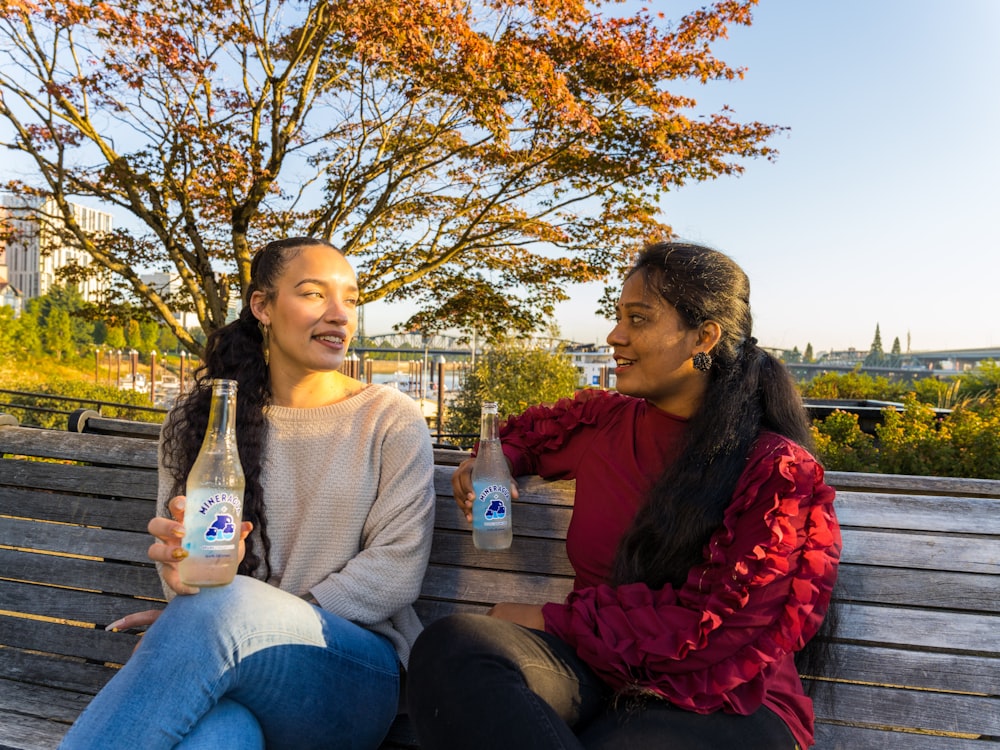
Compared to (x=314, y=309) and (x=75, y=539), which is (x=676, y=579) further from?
(x=75, y=539)

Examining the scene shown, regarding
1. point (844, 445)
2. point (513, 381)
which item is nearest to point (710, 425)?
point (844, 445)

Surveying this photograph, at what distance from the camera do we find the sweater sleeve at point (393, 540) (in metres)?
2.05

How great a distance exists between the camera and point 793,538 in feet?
5.63

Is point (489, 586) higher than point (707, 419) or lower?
lower

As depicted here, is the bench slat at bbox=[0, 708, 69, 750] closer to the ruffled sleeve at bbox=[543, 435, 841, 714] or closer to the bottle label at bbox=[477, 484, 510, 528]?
the bottle label at bbox=[477, 484, 510, 528]

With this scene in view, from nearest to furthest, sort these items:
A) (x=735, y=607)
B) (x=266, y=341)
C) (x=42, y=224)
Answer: (x=735, y=607) → (x=266, y=341) → (x=42, y=224)

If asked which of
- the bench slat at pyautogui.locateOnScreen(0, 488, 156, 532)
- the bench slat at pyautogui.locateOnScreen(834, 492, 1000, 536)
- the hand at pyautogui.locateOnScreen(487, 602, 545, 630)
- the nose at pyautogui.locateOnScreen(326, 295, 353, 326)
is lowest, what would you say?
the hand at pyautogui.locateOnScreen(487, 602, 545, 630)

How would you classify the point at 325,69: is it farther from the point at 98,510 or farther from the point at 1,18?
the point at 98,510

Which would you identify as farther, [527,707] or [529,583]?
[529,583]

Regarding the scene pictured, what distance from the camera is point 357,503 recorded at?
2.19 meters

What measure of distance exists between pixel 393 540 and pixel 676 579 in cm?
74

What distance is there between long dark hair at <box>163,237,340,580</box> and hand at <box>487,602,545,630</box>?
2.23ft

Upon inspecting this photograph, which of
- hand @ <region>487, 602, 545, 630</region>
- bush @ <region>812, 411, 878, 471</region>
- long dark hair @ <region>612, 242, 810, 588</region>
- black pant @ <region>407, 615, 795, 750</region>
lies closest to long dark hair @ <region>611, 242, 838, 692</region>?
long dark hair @ <region>612, 242, 810, 588</region>

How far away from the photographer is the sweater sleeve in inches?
80.9
